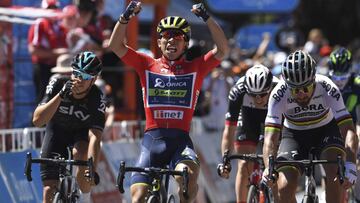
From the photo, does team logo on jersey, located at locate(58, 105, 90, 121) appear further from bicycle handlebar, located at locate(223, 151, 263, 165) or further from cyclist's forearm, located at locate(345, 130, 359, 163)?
cyclist's forearm, located at locate(345, 130, 359, 163)

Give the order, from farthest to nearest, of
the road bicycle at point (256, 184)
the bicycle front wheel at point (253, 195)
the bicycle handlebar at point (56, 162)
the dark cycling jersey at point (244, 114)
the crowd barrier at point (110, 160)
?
1. the dark cycling jersey at point (244, 114)
2. the crowd barrier at point (110, 160)
3. the bicycle front wheel at point (253, 195)
4. the road bicycle at point (256, 184)
5. the bicycle handlebar at point (56, 162)

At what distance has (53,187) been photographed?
11062 millimetres

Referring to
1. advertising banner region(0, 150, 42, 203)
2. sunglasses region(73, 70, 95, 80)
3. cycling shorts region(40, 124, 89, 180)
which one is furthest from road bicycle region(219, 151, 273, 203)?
advertising banner region(0, 150, 42, 203)

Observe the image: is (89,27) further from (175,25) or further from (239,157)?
(175,25)

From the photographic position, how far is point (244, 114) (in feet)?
42.3

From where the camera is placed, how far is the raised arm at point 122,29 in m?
10.8

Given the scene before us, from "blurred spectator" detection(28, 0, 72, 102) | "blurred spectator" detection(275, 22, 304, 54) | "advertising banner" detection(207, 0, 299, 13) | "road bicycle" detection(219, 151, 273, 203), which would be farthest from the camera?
"advertising banner" detection(207, 0, 299, 13)

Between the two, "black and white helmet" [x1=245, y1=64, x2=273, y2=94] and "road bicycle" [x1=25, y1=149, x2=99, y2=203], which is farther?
"black and white helmet" [x1=245, y1=64, x2=273, y2=94]

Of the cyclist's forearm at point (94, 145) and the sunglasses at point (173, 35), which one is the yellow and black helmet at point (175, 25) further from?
the cyclist's forearm at point (94, 145)

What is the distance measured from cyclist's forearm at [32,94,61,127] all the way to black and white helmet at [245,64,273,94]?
2.45m

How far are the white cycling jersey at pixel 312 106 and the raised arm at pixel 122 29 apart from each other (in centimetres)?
163

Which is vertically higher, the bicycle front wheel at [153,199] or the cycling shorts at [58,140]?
the cycling shorts at [58,140]

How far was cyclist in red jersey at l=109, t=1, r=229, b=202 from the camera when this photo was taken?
1067 centimetres

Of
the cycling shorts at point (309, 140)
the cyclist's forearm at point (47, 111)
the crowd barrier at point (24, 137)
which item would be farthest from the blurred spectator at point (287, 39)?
the cyclist's forearm at point (47, 111)
